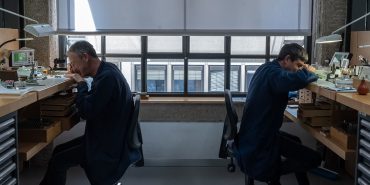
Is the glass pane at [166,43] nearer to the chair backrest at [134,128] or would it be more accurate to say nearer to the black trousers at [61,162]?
the chair backrest at [134,128]

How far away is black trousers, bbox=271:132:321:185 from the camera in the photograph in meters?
3.05

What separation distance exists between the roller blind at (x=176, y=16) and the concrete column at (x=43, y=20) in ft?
0.34

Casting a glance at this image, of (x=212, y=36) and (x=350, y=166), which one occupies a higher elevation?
(x=212, y=36)

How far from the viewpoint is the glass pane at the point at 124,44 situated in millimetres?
4652

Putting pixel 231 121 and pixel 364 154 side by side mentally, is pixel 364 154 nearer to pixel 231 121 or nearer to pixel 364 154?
pixel 364 154

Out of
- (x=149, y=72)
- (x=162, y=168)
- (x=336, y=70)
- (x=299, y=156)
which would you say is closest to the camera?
(x=299, y=156)

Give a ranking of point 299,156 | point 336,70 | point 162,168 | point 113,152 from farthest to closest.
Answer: point 162,168 < point 336,70 < point 299,156 < point 113,152

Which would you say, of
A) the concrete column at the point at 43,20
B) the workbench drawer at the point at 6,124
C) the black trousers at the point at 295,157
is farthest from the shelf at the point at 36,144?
the black trousers at the point at 295,157

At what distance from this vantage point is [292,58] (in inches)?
126

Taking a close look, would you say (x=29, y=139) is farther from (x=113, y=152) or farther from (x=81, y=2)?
(x=81, y=2)

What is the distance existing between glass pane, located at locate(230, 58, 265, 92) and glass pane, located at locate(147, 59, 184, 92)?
531 mm

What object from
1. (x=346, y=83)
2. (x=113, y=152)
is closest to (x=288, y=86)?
(x=346, y=83)

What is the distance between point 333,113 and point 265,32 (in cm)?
145

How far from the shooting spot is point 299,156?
312cm
